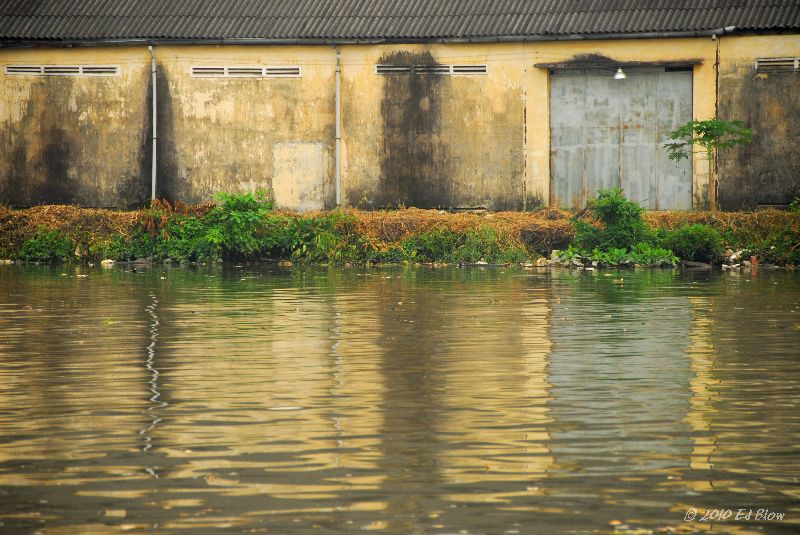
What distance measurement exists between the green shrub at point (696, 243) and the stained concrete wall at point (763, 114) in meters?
2.18

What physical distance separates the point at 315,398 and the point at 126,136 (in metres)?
20.5

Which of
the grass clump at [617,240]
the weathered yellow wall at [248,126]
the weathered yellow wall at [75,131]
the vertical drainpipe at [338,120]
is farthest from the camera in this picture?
the weathered yellow wall at [75,131]

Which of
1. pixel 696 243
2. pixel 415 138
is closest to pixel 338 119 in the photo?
pixel 415 138

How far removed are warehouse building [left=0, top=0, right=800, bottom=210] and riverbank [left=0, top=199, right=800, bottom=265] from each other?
4.14 feet

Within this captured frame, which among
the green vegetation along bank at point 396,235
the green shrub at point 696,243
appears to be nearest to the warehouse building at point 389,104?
the green vegetation along bank at point 396,235

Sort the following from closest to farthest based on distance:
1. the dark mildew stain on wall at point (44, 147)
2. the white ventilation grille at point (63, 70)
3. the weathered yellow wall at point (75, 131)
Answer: the weathered yellow wall at point (75, 131)
the white ventilation grille at point (63, 70)
the dark mildew stain on wall at point (44, 147)

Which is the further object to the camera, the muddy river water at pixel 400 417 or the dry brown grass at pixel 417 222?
the dry brown grass at pixel 417 222

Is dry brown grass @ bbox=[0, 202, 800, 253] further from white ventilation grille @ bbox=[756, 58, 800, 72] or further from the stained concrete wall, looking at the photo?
white ventilation grille @ bbox=[756, 58, 800, 72]

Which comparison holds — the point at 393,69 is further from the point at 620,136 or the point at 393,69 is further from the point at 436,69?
the point at 620,136

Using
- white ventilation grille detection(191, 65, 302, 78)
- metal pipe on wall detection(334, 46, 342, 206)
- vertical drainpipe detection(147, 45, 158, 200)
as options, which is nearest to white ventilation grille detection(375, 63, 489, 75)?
metal pipe on wall detection(334, 46, 342, 206)

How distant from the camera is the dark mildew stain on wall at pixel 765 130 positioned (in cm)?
2764

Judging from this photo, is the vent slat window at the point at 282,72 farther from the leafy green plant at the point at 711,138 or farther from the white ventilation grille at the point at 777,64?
the white ventilation grille at the point at 777,64

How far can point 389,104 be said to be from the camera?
29219 millimetres

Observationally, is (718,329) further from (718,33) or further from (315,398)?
(718,33)
